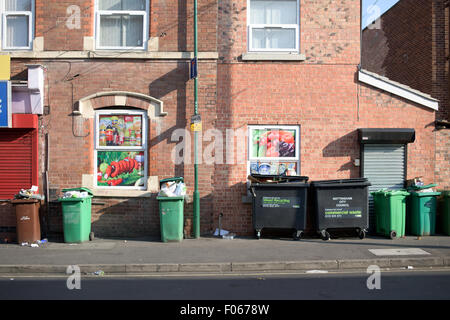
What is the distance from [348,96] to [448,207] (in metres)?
3.56

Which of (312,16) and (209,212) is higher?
(312,16)

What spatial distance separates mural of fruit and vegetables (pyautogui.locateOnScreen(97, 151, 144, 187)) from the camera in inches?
428

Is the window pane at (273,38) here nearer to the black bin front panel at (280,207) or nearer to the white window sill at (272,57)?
the white window sill at (272,57)

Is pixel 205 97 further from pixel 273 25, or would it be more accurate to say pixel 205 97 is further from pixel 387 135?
pixel 387 135

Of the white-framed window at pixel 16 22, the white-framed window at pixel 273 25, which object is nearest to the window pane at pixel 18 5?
the white-framed window at pixel 16 22

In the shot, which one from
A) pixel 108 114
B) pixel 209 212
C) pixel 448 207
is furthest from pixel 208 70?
pixel 448 207

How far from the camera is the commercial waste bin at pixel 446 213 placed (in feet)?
34.0

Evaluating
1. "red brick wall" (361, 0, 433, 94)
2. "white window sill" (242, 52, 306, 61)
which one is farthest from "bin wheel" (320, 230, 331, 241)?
"red brick wall" (361, 0, 433, 94)

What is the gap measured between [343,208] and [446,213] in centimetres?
268

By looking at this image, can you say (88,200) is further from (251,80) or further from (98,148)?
(251,80)

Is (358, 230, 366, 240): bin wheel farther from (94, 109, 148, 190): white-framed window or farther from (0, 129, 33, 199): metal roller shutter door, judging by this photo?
(0, 129, 33, 199): metal roller shutter door

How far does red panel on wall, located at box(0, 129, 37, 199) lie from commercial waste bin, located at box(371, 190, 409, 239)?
27.6ft

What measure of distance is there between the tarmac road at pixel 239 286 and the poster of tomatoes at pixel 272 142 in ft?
13.5
